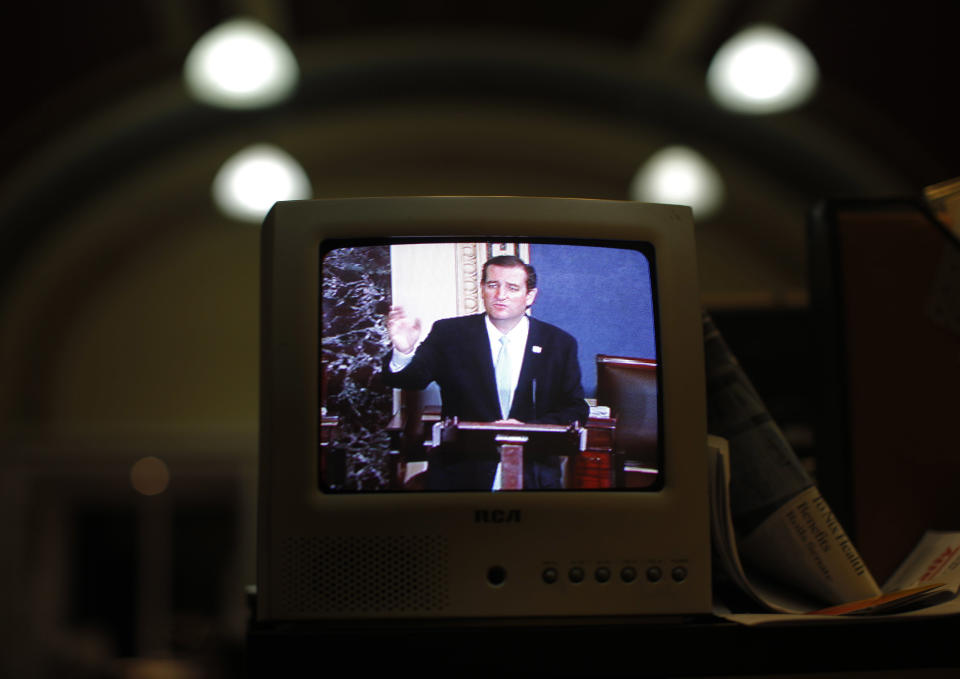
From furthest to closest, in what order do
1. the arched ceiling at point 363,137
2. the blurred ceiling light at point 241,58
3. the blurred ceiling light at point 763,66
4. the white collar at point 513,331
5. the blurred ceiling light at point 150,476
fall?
the blurred ceiling light at point 150,476 < the arched ceiling at point 363,137 < the blurred ceiling light at point 763,66 < the blurred ceiling light at point 241,58 < the white collar at point 513,331

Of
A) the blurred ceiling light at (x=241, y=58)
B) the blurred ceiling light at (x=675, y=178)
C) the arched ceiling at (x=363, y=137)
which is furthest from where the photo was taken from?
the blurred ceiling light at (x=675, y=178)

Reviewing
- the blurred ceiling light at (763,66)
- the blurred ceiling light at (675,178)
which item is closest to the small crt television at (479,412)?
the blurred ceiling light at (763,66)

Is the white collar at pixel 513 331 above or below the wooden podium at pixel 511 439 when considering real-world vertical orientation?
above

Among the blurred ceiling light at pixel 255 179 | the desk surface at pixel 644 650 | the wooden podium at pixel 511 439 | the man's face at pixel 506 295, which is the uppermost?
the blurred ceiling light at pixel 255 179

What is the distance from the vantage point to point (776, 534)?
1022mm

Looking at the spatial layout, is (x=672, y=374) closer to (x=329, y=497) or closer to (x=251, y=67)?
(x=329, y=497)

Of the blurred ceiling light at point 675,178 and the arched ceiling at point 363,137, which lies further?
the blurred ceiling light at point 675,178

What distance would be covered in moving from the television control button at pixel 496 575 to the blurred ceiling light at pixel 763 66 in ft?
9.82

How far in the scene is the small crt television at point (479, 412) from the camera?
3.06ft

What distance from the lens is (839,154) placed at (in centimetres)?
467

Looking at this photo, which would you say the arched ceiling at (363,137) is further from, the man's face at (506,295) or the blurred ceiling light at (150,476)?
the man's face at (506,295)

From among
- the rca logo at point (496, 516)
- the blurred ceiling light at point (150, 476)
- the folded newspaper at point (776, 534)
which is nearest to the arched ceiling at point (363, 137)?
the blurred ceiling light at point (150, 476)

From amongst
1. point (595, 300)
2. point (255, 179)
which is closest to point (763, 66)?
→ point (255, 179)

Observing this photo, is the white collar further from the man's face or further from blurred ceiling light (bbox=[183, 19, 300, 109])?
blurred ceiling light (bbox=[183, 19, 300, 109])
